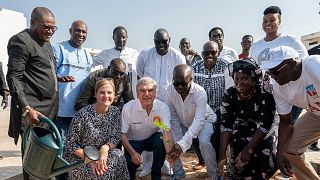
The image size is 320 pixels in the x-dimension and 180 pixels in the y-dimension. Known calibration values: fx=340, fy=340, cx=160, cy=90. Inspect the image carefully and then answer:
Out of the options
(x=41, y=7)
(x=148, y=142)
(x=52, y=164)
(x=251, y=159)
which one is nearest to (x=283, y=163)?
(x=251, y=159)

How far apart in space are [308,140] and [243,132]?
25.5 inches

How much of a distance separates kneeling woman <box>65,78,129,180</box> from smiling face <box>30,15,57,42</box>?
71cm

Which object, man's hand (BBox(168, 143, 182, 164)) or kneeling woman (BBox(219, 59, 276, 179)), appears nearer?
kneeling woman (BBox(219, 59, 276, 179))

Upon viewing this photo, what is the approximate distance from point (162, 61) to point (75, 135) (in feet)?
5.73

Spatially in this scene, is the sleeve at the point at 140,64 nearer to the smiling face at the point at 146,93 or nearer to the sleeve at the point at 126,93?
the sleeve at the point at 126,93

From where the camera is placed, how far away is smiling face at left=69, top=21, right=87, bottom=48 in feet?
14.0

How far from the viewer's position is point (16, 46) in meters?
3.14

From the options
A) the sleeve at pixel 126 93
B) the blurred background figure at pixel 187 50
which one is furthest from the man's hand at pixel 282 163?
the blurred background figure at pixel 187 50

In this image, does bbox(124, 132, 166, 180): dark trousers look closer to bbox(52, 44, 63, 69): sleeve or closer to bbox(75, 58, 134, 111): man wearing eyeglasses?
bbox(75, 58, 134, 111): man wearing eyeglasses

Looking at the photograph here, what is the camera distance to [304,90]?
3.05m

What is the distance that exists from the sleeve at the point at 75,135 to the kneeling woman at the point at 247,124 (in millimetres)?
1470

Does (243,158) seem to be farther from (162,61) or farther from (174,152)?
(162,61)

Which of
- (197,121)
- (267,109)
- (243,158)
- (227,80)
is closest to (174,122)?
(197,121)

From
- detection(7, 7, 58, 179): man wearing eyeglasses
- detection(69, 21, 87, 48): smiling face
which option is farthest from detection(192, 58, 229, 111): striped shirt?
detection(7, 7, 58, 179): man wearing eyeglasses
